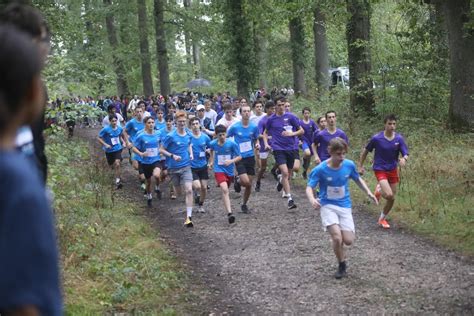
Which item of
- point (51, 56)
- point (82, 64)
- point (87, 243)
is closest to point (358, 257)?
point (87, 243)

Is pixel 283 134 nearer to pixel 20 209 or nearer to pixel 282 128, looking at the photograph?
pixel 282 128

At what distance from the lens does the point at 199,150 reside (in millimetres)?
12844

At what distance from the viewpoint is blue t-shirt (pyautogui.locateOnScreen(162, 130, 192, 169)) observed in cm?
1258

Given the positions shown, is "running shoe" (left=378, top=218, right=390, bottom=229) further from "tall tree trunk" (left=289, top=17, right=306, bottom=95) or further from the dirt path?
"tall tree trunk" (left=289, top=17, right=306, bottom=95)

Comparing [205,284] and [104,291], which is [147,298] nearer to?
[104,291]

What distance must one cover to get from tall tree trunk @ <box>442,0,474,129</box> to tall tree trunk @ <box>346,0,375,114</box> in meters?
3.77

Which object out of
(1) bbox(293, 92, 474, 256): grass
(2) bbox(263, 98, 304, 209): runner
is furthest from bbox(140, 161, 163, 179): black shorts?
(1) bbox(293, 92, 474, 256): grass

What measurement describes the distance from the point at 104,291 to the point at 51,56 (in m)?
4.12

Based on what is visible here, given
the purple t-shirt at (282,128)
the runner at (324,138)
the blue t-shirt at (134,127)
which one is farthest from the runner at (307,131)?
the blue t-shirt at (134,127)

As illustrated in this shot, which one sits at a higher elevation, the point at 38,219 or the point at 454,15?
the point at 454,15

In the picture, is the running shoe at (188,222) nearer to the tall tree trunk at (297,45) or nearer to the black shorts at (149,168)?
the black shorts at (149,168)

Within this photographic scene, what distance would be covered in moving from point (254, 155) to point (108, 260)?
17.3 ft

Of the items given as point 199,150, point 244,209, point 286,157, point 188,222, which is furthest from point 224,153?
point 286,157

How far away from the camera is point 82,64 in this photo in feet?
40.1
